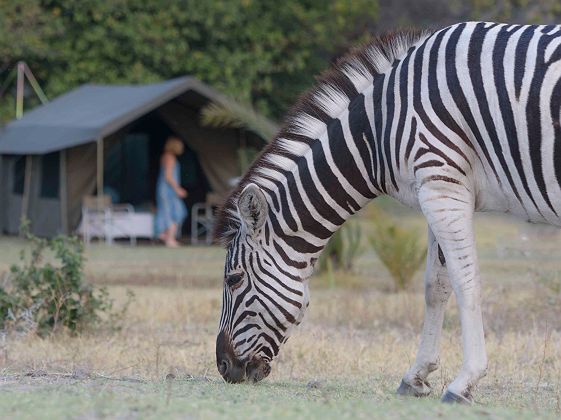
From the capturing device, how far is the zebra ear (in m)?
6.70

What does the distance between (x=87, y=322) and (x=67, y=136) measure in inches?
408

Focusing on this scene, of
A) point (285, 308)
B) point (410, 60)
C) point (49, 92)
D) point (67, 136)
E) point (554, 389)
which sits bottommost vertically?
point (554, 389)

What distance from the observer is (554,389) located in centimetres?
746

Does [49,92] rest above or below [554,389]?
above

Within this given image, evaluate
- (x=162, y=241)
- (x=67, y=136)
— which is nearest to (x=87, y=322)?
(x=67, y=136)

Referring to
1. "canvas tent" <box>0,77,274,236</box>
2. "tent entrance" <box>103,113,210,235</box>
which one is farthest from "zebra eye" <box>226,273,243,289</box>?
"tent entrance" <box>103,113,210,235</box>

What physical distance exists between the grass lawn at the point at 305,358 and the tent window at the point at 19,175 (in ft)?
21.8

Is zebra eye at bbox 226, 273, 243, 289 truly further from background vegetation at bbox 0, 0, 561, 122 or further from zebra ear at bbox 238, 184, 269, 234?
background vegetation at bbox 0, 0, 561, 122

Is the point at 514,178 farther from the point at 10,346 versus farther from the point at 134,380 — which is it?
the point at 10,346

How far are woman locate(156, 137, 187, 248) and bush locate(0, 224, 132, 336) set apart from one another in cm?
1078

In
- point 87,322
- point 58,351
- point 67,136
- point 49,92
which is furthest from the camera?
point 49,92

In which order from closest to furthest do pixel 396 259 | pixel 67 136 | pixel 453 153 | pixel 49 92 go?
pixel 453 153 < pixel 396 259 < pixel 67 136 < pixel 49 92

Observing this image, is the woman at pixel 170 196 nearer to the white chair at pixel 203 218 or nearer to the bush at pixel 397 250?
the white chair at pixel 203 218

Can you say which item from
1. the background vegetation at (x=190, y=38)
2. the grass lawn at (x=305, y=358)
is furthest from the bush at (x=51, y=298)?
the background vegetation at (x=190, y=38)
